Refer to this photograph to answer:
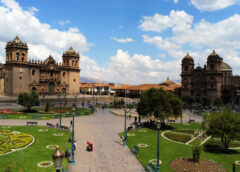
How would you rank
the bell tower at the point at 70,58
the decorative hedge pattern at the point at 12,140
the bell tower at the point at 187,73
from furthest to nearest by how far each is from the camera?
the bell tower at the point at 70,58, the bell tower at the point at 187,73, the decorative hedge pattern at the point at 12,140

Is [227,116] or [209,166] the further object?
[227,116]

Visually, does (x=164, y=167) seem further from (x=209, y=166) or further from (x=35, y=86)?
(x=35, y=86)

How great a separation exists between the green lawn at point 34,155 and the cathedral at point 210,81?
2789 inches

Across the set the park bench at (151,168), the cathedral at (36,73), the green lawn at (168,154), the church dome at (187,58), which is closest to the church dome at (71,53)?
the cathedral at (36,73)

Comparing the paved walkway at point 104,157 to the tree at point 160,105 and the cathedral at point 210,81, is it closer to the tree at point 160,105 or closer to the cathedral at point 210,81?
the tree at point 160,105

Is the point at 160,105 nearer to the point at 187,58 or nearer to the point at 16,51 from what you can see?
the point at 16,51

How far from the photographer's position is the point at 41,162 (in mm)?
16984

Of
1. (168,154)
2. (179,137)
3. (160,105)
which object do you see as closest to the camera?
(168,154)

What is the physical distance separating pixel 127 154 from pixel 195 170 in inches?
251

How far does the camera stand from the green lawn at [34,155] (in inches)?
619

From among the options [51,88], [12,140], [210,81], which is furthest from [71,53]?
[12,140]

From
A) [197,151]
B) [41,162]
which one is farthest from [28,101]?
[197,151]

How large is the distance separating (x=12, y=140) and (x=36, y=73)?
190 feet

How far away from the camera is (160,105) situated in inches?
1294
